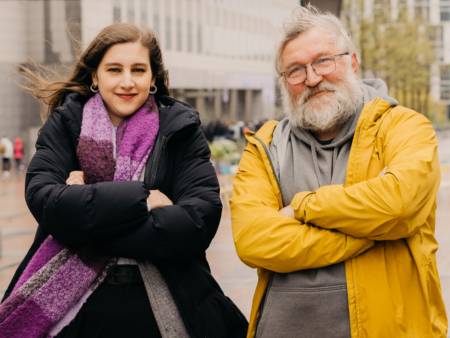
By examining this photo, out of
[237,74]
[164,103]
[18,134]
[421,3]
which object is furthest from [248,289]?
[421,3]

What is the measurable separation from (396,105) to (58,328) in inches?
57.3

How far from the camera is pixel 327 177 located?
9.46ft

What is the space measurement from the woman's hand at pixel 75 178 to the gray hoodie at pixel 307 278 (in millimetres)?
694

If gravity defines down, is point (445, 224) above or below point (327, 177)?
below

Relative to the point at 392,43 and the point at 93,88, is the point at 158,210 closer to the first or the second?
the point at 93,88

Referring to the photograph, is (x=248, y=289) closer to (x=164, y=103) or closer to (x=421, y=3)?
(x=164, y=103)

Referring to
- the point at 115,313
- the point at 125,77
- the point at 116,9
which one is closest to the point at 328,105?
the point at 125,77

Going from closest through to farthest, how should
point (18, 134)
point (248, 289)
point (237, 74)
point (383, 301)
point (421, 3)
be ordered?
1. point (383, 301)
2. point (248, 289)
3. point (18, 134)
4. point (237, 74)
5. point (421, 3)

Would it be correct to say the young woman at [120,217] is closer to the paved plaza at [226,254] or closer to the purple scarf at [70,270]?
the purple scarf at [70,270]

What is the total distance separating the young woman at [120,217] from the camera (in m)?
2.85

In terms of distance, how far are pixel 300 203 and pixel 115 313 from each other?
0.77 metres

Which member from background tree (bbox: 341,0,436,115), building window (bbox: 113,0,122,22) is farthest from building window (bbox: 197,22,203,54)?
building window (bbox: 113,0,122,22)

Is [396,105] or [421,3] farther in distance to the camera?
[421,3]

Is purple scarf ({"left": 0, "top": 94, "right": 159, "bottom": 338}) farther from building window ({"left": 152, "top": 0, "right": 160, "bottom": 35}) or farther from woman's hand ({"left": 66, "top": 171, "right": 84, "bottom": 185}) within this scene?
building window ({"left": 152, "top": 0, "right": 160, "bottom": 35})
